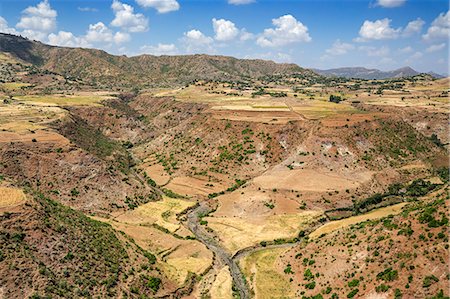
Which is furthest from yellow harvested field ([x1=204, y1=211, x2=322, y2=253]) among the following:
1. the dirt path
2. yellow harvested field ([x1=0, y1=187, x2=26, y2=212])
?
yellow harvested field ([x1=0, y1=187, x2=26, y2=212])

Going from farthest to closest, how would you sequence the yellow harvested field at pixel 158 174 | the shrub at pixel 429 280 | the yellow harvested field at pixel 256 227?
the yellow harvested field at pixel 158 174, the yellow harvested field at pixel 256 227, the shrub at pixel 429 280

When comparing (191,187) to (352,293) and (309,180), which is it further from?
(352,293)

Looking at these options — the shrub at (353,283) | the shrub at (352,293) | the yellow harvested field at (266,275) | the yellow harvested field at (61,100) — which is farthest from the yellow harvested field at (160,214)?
the yellow harvested field at (61,100)

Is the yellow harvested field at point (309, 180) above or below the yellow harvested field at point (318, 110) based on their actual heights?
below

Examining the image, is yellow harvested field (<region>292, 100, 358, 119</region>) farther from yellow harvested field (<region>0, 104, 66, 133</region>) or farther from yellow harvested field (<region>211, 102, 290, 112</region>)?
yellow harvested field (<region>0, 104, 66, 133</region>)

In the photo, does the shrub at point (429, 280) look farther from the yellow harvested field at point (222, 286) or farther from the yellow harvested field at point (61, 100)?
the yellow harvested field at point (61, 100)

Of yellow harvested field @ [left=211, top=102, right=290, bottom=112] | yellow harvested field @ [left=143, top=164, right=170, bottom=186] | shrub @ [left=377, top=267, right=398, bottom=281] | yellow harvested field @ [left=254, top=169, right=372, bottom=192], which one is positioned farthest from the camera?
yellow harvested field @ [left=211, top=102, right=290, bottom=112]

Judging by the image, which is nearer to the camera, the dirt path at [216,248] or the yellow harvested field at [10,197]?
the yellow harvested field at [10,197]

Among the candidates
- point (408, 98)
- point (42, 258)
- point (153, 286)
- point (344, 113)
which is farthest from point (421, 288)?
point (408, 98)
